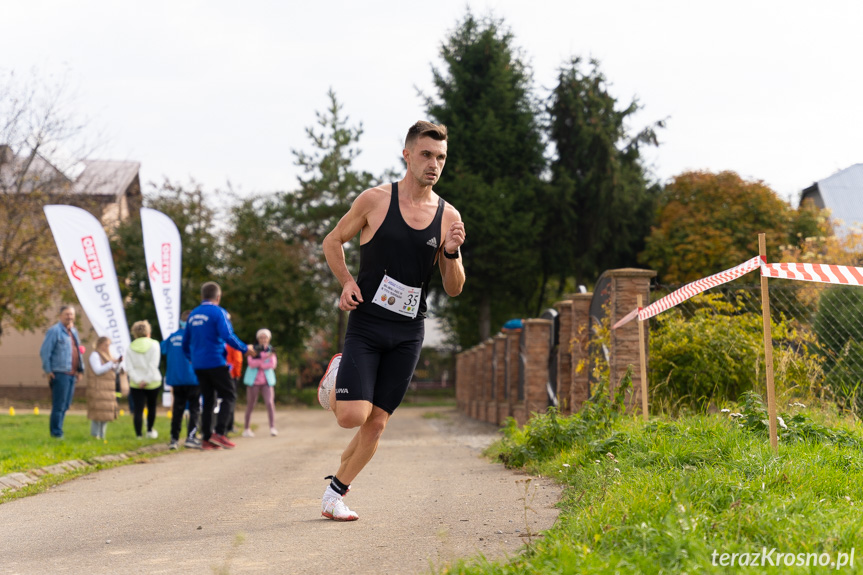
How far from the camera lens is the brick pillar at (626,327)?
9.88m

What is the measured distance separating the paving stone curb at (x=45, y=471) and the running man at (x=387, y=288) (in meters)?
3.31

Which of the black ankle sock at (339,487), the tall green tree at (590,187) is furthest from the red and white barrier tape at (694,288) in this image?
the tall green tree at (590,187)

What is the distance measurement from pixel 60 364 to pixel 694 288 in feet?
28.3

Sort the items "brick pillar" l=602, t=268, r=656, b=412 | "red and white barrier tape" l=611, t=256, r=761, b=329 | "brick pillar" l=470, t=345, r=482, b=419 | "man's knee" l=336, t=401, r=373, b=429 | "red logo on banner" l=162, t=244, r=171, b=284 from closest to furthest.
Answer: "man's knee" l=336, t=401, r=373, b=429 → "red and white barrier tape" l=611, t=256, r=761, b=329 → "brick pillar" l=602, t=268, r=656, b=412 → "red logo on banner" l=162, t=244, r=171, b=284 → "brick pillar" l=470, t=345, r=482, b=419

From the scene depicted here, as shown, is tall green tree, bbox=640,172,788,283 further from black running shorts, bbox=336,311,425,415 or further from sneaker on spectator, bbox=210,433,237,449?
black running shorts, bbox=336,311,425,415

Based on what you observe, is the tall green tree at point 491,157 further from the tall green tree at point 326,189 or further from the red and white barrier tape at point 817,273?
the red and white barrier tape at point 817,273

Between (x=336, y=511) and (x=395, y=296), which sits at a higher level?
(x=395, y=296)

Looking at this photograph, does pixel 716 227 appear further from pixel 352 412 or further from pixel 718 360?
pixel 352 412

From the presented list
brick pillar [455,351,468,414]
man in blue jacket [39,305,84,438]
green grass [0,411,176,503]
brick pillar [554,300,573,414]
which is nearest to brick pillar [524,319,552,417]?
brick pillar [554,300,573,414]

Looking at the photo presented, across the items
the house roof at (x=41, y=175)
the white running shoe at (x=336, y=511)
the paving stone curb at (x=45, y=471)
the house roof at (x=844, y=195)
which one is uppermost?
the house roof at (x=844, y=195)

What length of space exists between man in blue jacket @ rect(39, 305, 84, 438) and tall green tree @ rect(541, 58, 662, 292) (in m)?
30.7

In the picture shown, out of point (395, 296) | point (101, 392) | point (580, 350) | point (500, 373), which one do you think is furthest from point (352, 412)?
point (500, 373)

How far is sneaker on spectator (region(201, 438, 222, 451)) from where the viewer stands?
12271mm

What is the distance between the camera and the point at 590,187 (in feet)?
138
